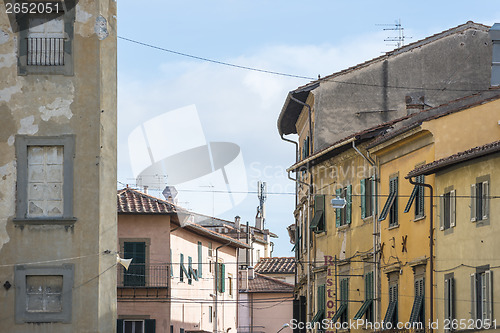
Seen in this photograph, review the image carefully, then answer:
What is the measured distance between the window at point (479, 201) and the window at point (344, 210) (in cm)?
998

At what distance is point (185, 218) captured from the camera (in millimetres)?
53312

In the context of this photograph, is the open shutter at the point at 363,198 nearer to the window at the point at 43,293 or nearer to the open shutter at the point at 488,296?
the open shutter at the point at 488,296

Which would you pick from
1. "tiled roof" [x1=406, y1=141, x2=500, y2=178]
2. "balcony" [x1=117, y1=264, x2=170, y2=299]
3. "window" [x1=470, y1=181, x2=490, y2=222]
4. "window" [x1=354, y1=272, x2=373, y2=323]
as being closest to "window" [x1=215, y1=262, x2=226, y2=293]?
"balcony" [x1=117, y1=264, x2=170, y2=299]

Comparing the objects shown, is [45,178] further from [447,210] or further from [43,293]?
[447,210]

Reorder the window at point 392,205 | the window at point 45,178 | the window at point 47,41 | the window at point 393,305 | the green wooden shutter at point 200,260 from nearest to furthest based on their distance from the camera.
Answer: the window at point 45,178, the window at point 47,41, the window at point 393,305, the window at point 392,205, the green wooden shutter at point 200,260

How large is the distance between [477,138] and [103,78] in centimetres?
992

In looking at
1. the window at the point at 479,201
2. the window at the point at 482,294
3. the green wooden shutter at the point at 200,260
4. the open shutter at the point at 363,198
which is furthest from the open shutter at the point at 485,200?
the green wooden shutter at the point at 200,260

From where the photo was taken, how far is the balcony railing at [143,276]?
50.9 metres

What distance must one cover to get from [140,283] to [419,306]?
819 inches

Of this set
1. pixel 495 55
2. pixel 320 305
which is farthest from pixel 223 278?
pixel 495 55

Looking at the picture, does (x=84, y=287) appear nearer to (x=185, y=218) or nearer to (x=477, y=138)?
(x=477, y=138)

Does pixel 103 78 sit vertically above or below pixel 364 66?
below

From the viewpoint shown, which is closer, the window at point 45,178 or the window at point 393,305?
the window at point 45,178

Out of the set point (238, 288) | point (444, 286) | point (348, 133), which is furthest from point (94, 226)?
point (238, 288)
